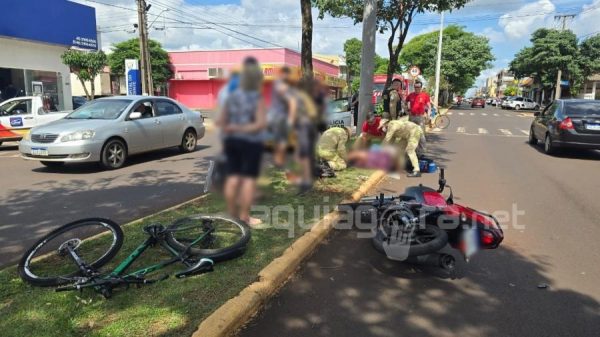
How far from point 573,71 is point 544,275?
141ft

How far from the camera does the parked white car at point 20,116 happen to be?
512 inches

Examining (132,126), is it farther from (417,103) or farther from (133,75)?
(417,103)

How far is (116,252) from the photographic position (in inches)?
169

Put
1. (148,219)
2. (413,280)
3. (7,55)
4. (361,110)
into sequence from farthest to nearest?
(7,55) < (148,219) < (413,280) < (361,110)

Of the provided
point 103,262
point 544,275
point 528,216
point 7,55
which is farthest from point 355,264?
point 7,55

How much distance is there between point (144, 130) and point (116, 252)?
137 centimetres

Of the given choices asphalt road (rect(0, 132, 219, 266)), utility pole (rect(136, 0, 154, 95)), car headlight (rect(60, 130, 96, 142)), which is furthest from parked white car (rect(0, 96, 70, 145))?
utility pole (rect(136, 0, 154, 95))

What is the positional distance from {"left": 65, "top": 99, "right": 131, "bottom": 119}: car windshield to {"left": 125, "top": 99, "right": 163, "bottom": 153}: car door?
0.24 m

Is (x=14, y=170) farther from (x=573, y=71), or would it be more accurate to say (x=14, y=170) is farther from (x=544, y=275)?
(x=573, y=71)

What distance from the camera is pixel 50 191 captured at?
771cm

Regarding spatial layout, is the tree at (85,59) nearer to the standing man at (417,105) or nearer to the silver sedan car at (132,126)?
the silver sedan car at (132,126)

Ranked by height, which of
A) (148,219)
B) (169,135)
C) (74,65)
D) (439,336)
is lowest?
(439,336)

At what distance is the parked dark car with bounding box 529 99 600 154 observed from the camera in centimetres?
781

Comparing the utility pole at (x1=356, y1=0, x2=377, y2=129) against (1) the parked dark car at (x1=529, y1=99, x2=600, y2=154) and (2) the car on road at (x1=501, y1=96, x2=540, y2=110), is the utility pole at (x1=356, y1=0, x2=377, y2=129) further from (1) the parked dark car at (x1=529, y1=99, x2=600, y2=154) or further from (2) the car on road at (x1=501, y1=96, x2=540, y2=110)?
(2) the car on road at (x1=501, y1=96, x2=540, y2=110)
